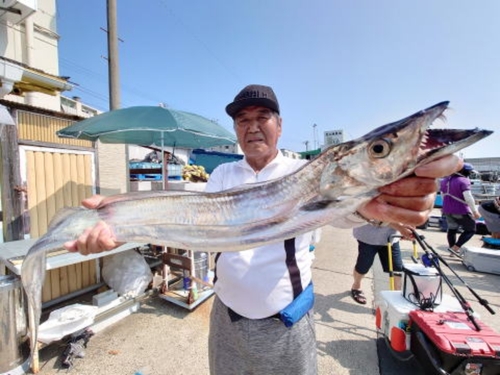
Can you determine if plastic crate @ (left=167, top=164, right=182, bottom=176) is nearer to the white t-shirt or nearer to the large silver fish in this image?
the large silver fish

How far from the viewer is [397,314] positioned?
3033 mm

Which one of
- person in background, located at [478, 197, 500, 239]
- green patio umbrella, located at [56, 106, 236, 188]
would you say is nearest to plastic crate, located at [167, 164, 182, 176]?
green patio umbrella, located at [56, 106, 236, 188]

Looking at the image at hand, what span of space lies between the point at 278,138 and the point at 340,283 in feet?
14.4

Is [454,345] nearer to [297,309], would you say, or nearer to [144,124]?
[297,309]

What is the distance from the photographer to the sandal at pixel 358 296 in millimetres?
4665

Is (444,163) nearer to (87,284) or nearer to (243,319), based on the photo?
(243,319)

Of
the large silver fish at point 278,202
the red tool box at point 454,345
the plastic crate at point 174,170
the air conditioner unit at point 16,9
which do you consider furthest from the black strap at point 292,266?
the plastic crate at point 174,170

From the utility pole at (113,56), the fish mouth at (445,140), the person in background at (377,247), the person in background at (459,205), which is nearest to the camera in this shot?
the fish mouth at (445,140)

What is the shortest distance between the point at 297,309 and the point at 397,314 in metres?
1.97

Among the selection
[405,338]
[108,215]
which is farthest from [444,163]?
[405,338]

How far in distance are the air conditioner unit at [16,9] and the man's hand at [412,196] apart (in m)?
6.92

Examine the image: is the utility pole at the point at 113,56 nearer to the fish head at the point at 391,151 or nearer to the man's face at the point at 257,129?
the man's face at the point at 257,129

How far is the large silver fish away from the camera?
40.6 inches

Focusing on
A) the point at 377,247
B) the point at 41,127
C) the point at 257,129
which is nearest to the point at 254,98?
the point at 257,129
